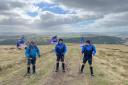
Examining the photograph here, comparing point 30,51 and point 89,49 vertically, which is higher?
point 89,49

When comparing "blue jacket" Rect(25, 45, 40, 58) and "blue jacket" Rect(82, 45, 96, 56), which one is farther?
"blue jacket" Rect(82, 45, 96, 56)

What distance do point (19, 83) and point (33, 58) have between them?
12.0ft

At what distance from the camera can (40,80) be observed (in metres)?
19.8

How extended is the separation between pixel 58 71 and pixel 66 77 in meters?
2.83

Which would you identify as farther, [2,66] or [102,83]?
[2,66]

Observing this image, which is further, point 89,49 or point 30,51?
point 89,49

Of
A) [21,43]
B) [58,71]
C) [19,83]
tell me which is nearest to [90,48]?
[58,71]

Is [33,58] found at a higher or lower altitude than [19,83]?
higher

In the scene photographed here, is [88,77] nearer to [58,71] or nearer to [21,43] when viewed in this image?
[58,71]

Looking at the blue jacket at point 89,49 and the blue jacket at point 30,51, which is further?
the blue jacket at point 89,49

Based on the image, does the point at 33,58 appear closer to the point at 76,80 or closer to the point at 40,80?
the point at 40,80

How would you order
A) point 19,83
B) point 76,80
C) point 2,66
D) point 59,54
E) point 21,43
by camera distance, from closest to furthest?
point 19,83 < point 76,80 < point 59,54 < point 2,66 < point 21,43

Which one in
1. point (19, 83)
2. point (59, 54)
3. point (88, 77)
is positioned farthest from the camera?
point (59, 54)

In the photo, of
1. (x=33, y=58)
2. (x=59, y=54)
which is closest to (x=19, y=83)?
(x=33, y=58)
